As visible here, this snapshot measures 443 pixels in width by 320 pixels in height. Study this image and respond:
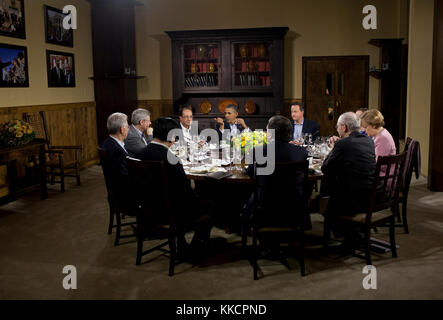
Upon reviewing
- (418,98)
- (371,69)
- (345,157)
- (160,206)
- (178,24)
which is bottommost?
(160,206)

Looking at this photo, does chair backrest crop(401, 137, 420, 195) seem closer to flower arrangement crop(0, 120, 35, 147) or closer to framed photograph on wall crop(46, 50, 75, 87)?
flower arrangement crop(0, 120, 35, 147)

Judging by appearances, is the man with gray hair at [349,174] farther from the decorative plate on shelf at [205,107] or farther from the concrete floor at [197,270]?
the decorative plate on shelf at [205,107]

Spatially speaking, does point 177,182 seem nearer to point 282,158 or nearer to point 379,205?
point 282,158

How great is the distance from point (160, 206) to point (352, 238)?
1756mm

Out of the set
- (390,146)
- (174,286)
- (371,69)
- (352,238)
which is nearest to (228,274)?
(174,286)

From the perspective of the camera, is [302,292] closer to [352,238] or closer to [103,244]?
[352,238]

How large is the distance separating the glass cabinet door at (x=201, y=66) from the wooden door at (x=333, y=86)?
179 cm

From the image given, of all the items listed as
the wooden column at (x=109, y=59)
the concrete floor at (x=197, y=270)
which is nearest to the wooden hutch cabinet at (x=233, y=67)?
the wooden column at (x=109, y=59)

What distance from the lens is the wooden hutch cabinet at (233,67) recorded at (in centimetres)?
838

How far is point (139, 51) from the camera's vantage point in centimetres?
940

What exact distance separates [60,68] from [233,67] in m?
3.11

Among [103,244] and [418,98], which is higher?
[418,98]

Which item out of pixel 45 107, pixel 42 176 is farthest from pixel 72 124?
pixel 42 176

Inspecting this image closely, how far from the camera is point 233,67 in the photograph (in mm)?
8539
